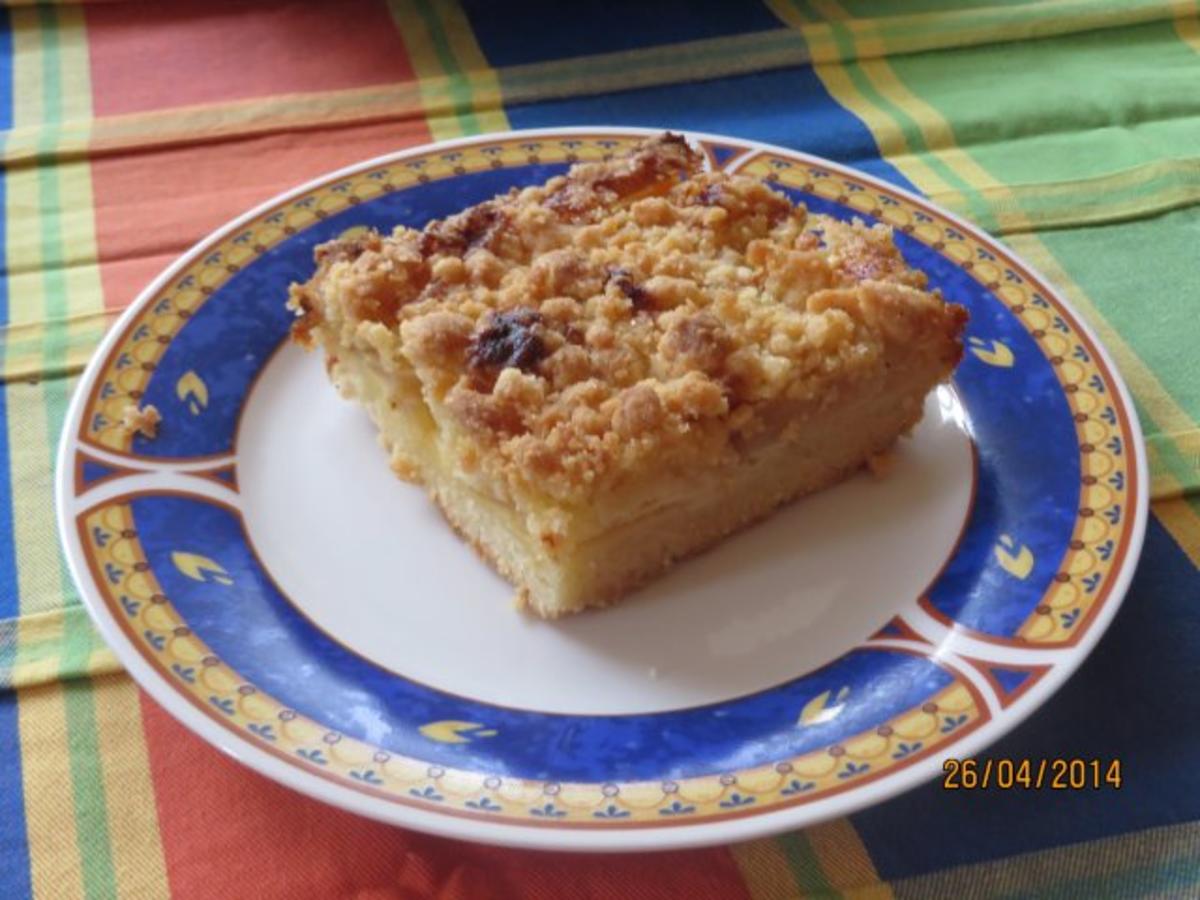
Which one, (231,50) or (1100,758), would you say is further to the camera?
(231,50)

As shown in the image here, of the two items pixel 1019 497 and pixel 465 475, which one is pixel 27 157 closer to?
pixel 465 475

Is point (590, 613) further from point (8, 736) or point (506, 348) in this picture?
point (8, 736)

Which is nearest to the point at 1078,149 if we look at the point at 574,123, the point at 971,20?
the point at 971,20

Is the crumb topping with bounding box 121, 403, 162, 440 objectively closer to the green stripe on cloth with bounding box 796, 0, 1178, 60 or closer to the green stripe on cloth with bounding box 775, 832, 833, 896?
the green stripe on cloth with bounding box 775, 832, 833, 896

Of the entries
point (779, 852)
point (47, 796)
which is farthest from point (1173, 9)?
point (47, 796)

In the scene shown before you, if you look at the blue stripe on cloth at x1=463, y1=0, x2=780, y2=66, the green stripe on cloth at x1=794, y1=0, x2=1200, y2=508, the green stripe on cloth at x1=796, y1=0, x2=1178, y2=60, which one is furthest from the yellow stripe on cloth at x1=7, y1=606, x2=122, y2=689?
the green stripe on cloth at x1=796, y1=0, x2=1178, y2=60
